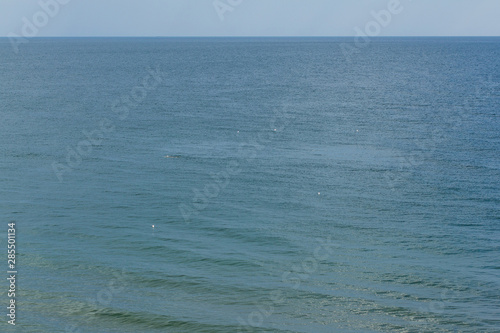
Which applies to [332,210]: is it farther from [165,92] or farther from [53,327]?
[165,92]

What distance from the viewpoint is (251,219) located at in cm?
3656

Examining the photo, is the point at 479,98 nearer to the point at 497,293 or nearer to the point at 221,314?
the point at 497,293

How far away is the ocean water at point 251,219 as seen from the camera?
84.2 ft

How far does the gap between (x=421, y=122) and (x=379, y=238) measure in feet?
125

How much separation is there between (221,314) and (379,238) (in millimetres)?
12612

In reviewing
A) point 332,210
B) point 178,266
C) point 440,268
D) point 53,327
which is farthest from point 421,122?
point 53,327

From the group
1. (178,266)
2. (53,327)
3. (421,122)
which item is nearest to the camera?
(53,327)

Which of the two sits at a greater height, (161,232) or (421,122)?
(421,122)

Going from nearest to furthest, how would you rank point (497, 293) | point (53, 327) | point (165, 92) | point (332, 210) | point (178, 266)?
point (53, 327) → point (497, 293) → point (178, 266) → point (332, 210) → point (165, 92)

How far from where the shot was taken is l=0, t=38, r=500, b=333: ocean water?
84.2ft

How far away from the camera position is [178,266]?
2997 cm

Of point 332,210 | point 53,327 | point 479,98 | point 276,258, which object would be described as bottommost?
point 53,327

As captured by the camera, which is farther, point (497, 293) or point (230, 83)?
point (230, 83)

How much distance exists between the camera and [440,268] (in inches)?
1182
